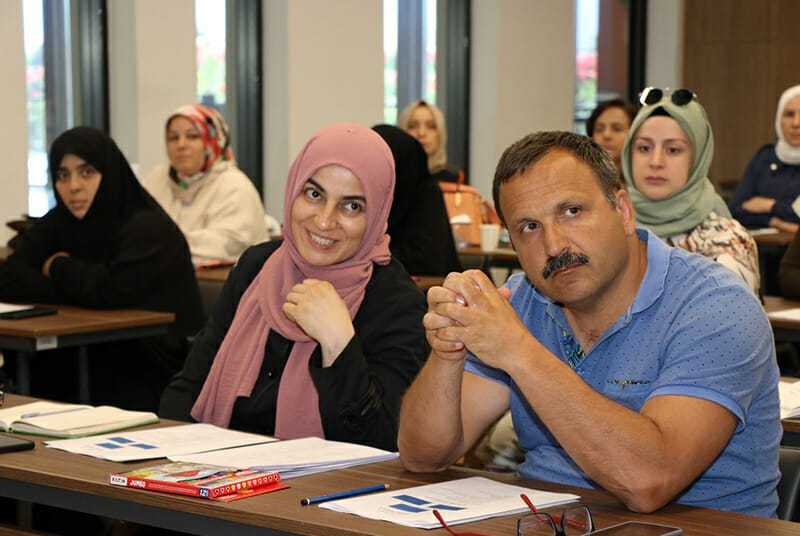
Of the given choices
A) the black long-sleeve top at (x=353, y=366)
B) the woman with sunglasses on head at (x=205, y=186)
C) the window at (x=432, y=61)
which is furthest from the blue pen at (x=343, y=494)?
the window at (x=432, y=61)

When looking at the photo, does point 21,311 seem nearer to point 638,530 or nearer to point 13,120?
point 13,120

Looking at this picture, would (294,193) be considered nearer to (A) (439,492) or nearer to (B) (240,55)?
(A) (439,492)

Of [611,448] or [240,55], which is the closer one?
[611,448]

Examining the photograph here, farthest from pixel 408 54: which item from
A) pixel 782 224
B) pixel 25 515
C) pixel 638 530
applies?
pixel 638 530

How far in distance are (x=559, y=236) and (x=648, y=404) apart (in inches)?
11.6

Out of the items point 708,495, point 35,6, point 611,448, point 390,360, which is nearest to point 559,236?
point 611,448

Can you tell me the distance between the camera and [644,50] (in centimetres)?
1098

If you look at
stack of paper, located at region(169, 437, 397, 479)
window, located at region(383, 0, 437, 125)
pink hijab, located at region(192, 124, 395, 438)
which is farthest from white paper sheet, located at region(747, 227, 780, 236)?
stack of paper, located at region(169, 437, 397, 479)

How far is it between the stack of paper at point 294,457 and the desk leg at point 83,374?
2.00m

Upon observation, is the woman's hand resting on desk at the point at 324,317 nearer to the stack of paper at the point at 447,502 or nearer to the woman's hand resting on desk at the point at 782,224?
the stack of paper at the point at 447,502

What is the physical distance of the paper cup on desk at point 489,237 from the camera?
5.90 m

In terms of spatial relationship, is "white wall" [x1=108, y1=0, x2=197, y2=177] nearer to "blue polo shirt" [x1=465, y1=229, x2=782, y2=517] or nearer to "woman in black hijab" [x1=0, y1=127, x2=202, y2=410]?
"woman in black hijab" [x1=0, y1=127, x2=202, y2=410]

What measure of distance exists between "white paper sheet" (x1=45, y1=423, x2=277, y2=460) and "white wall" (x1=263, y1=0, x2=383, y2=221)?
5.47m

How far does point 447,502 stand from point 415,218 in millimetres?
3717
